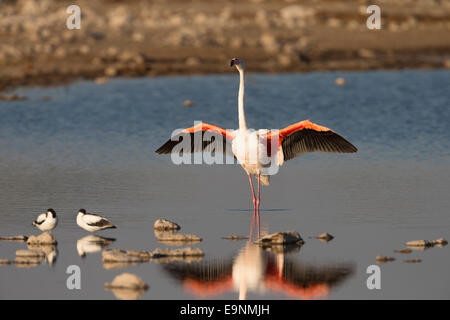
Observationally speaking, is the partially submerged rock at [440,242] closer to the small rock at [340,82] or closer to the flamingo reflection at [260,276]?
the flamingo reflection at [260,276]

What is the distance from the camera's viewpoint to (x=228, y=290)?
10102 mm

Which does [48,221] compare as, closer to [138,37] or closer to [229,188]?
[229,188]

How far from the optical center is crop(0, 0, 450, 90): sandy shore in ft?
104

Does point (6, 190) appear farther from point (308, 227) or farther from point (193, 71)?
point (193, 71)

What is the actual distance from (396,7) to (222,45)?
13.3 metres

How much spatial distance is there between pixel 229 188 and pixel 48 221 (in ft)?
13.5

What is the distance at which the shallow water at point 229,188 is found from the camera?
10.4 meters

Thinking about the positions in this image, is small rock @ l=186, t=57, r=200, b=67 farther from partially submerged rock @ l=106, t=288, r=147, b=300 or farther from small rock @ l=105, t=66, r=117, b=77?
partially submerged rock @ l=106, t=288, r=147, b=300

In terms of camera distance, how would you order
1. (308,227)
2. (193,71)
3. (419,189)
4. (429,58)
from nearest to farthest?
(308,227) → (419,189) → (193,71) → (429,58)

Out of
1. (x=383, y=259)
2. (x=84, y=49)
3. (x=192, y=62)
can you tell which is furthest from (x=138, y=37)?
(x=383, y=259)

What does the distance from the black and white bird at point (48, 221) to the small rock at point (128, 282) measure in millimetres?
2454

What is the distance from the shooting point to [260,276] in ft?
34.5

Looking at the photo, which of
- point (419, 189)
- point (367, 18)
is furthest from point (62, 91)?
point (367, 18)

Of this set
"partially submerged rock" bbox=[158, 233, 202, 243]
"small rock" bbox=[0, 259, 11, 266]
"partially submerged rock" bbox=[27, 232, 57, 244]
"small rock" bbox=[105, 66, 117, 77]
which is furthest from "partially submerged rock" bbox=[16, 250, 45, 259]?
"small rock" bbox=[105, 66, 117, 77]
